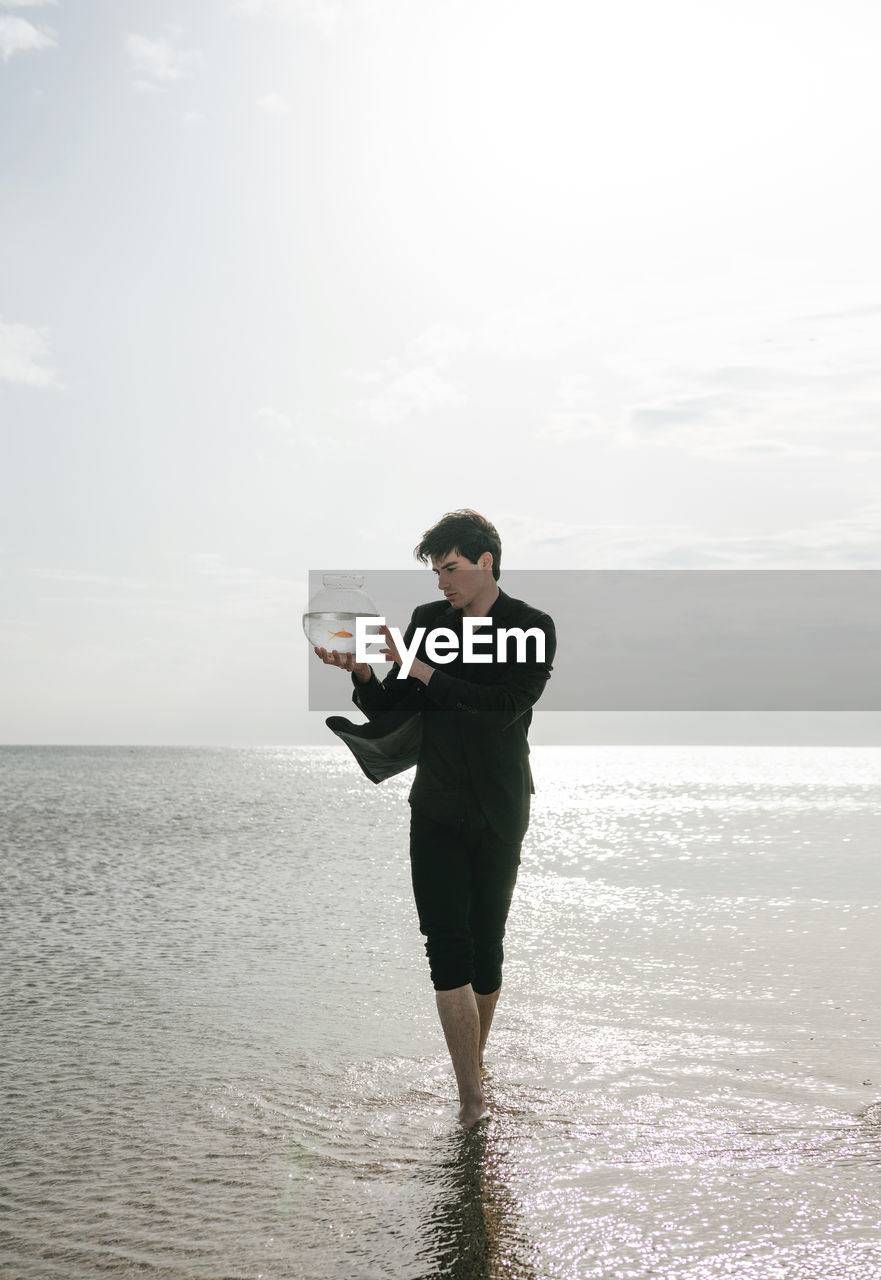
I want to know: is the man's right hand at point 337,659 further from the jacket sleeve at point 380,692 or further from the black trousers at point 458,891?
the black trousers at point 458,891

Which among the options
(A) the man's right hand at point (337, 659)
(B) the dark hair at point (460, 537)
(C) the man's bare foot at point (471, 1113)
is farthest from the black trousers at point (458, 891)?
(B) the dark hair at point (460, 537)

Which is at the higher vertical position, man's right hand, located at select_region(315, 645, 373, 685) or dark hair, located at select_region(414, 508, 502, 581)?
dark hair, located at select_region(414, 508, 502, 581)

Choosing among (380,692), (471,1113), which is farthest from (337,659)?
(471,1113)

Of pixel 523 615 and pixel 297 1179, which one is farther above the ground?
pixel 523 615

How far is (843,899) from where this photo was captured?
29.6ft

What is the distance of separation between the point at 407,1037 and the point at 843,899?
566 centimetres

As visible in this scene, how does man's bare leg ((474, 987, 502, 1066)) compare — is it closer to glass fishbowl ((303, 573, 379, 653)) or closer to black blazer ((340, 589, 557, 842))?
black blazer ((340, 589, 557, 842))

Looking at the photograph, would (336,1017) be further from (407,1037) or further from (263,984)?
(263,984)

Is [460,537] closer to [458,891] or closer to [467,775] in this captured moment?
[467,775]

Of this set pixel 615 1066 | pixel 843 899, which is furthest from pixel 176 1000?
pixel 843 899

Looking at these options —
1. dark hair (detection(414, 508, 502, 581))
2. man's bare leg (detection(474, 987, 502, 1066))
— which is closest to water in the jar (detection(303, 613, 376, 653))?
dark hair (detection(414, 508, 502, 581))

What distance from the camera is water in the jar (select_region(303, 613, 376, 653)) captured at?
3389mm

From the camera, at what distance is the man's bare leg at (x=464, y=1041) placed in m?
3.53

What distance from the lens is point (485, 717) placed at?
354 cm
